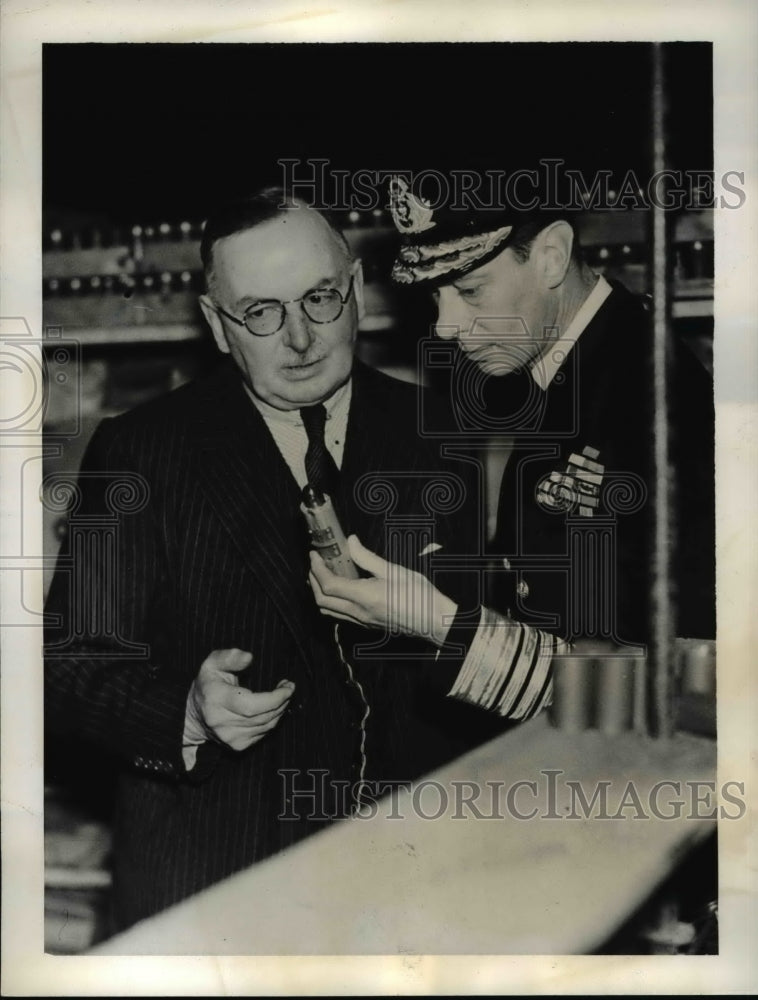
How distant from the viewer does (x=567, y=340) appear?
1.89 m

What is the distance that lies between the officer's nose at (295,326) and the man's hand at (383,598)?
33 cm

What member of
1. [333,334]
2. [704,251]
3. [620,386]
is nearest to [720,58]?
[704,251]

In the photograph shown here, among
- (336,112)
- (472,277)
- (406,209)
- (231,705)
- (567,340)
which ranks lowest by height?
(231,705)

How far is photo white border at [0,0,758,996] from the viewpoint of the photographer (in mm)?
1886

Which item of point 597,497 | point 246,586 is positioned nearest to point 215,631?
point 246,586

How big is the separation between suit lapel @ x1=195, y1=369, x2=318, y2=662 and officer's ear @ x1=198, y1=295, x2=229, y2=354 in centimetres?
4

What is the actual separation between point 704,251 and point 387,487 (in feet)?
2.15

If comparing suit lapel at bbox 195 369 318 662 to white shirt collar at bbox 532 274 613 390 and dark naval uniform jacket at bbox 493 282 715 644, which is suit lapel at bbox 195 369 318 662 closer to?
dark naval uniform jacket at bbox 493 282 715 644

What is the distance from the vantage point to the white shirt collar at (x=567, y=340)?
188 centimetres

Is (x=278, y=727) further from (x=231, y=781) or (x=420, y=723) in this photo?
(x=420, y=723)

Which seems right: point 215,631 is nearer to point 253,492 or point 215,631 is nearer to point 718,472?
point 253,492

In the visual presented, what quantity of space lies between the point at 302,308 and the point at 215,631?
0.54 meters

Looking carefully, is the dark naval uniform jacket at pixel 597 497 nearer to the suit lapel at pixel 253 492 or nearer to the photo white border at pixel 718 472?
the photo white border at pixel 718 472

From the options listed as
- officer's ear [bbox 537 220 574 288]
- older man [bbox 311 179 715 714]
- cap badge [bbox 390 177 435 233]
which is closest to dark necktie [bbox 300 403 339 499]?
older man [bbox 311 179 715 714]
